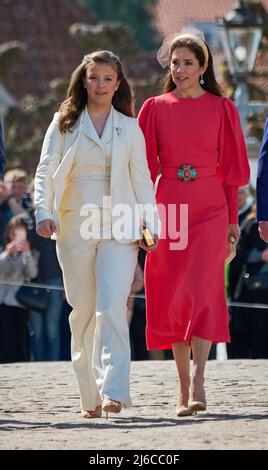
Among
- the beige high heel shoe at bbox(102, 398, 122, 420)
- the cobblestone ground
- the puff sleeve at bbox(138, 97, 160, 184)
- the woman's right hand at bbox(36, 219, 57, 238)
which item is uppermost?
the puff sleeve at bbox(138, 97, 160, 184)

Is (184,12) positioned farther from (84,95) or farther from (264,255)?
(84,95)

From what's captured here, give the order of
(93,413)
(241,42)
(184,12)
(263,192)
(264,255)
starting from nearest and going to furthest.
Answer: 1. (93,413)
2. (263,192)
3. (264,255)
4. (241,42)
5. (184,12)

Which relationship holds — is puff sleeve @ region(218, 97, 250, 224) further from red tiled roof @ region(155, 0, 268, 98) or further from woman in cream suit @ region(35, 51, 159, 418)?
red tiled roof @ region(155, 0, 268, 98)

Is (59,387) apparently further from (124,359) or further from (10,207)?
(10,207)

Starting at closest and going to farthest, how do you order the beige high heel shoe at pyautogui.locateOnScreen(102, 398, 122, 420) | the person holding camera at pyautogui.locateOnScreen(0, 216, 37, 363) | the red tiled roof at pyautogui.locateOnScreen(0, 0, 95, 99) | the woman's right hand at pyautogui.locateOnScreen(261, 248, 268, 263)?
the beige high heel shoe at pyautogui.locateOnScreen(102, 398, 122, 420)
the woman's right hand at pyautogui.locateOnScreen(261, 248, 268, 263)
the person holding camera at pyautogui.locateOnScreen(0, 216, 37, 363)
the red tiled roof at pyautogui.locateOnScreen(0, 0, 95, 99)

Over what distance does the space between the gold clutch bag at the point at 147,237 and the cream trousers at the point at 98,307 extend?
0.07m

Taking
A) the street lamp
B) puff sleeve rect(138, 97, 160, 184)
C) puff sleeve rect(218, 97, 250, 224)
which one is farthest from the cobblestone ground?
the street lamp

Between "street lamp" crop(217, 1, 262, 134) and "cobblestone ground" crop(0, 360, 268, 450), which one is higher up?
"street lamp" crop(217, 1, 262, 134)

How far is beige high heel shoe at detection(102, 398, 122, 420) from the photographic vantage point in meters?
9.71

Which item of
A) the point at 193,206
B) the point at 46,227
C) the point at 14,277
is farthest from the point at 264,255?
the point at 46,227

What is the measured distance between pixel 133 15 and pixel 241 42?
4882 cm

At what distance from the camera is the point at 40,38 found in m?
47.4
